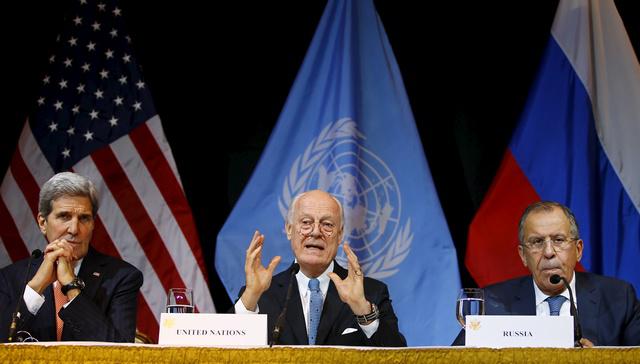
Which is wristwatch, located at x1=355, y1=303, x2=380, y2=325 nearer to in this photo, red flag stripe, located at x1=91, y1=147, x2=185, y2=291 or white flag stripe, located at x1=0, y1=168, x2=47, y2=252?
red flag stripe, located at x1=91, y1=147, x2=185, y2=291

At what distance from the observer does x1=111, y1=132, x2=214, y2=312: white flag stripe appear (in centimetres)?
464

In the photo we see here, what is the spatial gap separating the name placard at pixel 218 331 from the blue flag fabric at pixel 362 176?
Answer: 200 centimetres

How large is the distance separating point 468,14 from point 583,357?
3.06m

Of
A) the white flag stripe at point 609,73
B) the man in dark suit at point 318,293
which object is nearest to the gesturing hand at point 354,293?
the man in dark suit at point 318,293

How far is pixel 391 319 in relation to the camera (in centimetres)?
330

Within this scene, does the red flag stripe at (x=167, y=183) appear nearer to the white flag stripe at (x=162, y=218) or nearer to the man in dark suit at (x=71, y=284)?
the white flag stripe at (x=162, y=218)

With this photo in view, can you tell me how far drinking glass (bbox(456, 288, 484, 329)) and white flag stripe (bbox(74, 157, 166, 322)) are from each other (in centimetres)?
238

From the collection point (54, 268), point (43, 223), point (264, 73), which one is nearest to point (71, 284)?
point (54, 268)

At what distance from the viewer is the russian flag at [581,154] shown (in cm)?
438

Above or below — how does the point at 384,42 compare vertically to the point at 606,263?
above

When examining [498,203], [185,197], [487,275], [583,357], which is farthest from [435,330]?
[583,357]

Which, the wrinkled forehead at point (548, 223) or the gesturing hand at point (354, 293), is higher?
the wrinkled forehead at point (548, 223)

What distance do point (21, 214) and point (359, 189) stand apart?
1796 mm

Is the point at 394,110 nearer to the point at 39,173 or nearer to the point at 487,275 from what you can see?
the point at 487,275
